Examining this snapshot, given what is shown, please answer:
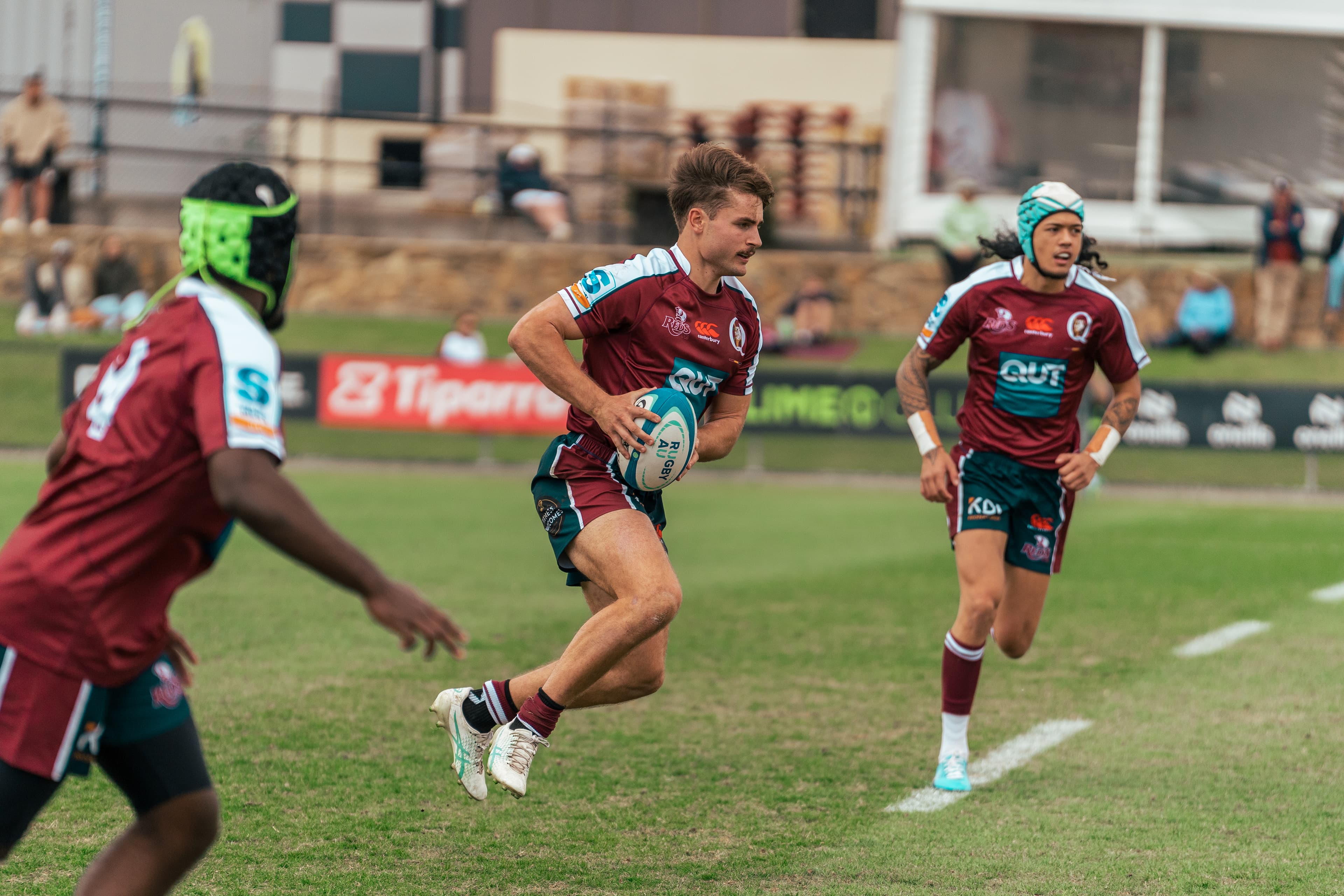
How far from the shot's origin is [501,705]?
568 cm

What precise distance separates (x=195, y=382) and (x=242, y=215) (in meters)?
0.44

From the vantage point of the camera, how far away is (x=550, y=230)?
2669 cm

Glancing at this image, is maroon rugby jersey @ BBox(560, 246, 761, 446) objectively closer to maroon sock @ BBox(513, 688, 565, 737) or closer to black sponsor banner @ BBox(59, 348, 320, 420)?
maroon sock @ BBox(513, 688, 565, 737)

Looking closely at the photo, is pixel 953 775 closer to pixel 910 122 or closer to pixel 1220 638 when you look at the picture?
pixel 1220 638

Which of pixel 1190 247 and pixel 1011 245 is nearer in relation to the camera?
pixel 1011 245

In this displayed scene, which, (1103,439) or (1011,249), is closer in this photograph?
(1103,439)

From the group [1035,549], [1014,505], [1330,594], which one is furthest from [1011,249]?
[1330,594]

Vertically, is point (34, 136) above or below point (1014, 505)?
above

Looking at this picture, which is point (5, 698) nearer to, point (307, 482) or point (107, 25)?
point (307, 482)

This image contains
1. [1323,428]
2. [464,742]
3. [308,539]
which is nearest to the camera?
[308,539]

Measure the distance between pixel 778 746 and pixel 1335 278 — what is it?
20.4 m

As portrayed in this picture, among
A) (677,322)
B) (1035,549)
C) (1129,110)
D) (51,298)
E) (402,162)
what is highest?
(1129,110)

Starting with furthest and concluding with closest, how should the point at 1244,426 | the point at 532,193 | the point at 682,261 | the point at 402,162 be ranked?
the point at 402,162, the point at 532,193, the point at 1244,426, the point at 682,261

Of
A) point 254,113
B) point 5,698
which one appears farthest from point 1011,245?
point 254,113
